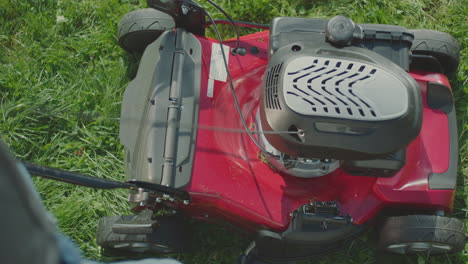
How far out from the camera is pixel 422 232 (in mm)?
2086

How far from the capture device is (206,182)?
1984 millimetres

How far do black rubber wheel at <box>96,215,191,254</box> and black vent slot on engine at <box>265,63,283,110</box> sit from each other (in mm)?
795

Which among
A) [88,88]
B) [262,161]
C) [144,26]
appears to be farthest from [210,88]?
[88,88]

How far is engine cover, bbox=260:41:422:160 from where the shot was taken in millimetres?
1539

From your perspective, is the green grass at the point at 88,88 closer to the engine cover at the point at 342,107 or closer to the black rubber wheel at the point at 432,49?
the black rubber wheel at the point at 432,49

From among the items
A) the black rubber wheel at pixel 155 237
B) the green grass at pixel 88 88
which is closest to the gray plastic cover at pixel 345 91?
the black rubber wheel at pixel 155 237

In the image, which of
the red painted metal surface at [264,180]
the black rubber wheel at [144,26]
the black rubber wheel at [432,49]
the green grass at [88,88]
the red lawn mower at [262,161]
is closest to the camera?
the red lawn mower at [262,161]

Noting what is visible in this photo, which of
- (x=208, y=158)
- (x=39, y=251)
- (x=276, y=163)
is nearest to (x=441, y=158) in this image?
(x=276, y=163)

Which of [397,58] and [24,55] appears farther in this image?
[24,55]

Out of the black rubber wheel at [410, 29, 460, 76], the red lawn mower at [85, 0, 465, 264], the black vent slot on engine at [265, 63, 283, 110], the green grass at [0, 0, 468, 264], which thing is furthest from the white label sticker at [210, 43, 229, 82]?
the black rubber wheel at [410, 29, 460, 76]

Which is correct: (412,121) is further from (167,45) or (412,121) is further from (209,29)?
(209,29)

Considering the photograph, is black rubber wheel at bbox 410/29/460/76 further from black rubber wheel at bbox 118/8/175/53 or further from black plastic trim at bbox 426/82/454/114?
black rubber wheel at bbox 118/8/175/53

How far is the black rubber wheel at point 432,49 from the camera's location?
226 centimetres

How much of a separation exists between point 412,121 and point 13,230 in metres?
1.11
